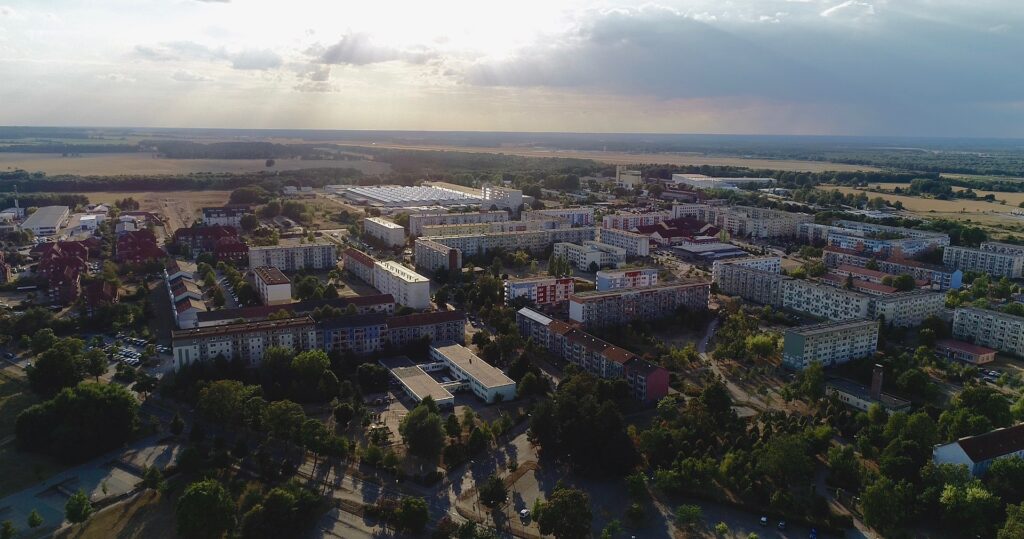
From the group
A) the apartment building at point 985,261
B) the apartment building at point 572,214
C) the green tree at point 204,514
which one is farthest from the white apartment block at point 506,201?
the green tree at point 204,514

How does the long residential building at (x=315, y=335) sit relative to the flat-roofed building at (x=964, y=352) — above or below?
above

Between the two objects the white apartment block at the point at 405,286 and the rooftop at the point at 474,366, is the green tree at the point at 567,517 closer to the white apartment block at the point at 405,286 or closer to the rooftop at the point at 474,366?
the rooftop at the point at 474,366

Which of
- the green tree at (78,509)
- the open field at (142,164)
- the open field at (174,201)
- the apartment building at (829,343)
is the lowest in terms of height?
the green tree at (78,509)

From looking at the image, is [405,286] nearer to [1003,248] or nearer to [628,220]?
[628,220]

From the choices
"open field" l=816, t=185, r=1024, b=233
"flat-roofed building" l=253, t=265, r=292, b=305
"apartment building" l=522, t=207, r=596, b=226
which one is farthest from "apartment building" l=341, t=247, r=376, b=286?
"open field" l=816, t=185, r=1024, b=233

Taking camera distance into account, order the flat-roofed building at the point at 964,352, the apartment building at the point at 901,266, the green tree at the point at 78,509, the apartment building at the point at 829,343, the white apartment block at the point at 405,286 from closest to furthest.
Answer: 1. the green tree at the point at 78,509
2. the apartment building at the point at 829,343
3. the flat-roofed building at the point at 964,352
4. the white apartment block at the point at 405,286
5. the apartment building at the point at 901,266

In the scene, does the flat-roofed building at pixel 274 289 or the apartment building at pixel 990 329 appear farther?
the flat-roofed building at pixel 274 289

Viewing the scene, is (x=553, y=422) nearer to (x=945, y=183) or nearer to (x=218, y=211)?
(x=218, y=211)
